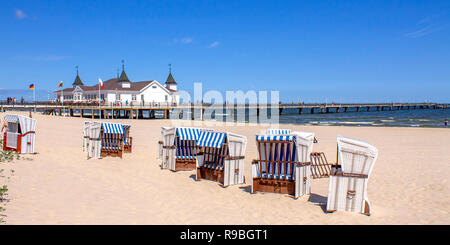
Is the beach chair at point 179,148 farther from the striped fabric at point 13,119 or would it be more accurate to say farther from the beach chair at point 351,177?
the striped fabric at point 13,119

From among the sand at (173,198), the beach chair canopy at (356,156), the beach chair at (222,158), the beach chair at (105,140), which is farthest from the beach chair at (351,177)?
the beach chair at (105,140)

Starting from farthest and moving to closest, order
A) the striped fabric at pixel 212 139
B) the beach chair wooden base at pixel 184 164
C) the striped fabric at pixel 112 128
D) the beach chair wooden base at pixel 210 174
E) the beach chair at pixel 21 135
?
the striped fabric at pixel 112 128
the beach chair at pixel 21 135
the beach chair wooden base at pixel 184 164
the beach chair wooden base at pixel 210 174
the striped fabric at pixel 212 139

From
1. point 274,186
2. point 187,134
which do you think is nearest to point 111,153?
point 187,134

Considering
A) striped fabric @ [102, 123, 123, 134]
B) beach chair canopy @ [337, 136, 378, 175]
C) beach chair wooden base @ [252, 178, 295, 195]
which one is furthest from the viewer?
striped fabric @ [102, 123, 123, 134]

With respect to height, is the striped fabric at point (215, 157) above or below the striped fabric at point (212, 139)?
below

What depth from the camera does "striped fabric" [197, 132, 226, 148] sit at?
959cm

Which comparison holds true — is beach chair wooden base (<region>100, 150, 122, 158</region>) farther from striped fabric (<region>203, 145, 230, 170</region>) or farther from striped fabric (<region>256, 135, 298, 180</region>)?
striped fabric (<region>256, 135, 298, 180</region>)

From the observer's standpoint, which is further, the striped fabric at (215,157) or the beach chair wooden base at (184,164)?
the beach chair wooden base at (184,164)

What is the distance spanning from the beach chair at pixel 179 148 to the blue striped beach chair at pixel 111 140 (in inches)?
102

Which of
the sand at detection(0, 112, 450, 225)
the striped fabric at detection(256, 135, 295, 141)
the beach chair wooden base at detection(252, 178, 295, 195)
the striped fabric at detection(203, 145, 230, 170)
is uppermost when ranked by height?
the striped fabric at detection(256, 135, 295, 141)

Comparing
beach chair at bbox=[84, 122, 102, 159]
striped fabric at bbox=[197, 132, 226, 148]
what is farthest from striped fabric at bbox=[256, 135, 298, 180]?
beach chair at bbox=[84, 122, 102, 159]

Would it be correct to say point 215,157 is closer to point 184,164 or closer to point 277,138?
point 184,164

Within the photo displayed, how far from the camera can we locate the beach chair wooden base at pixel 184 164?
11438 millimetres

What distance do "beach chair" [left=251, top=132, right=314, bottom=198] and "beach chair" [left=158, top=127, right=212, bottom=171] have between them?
3.21 m
